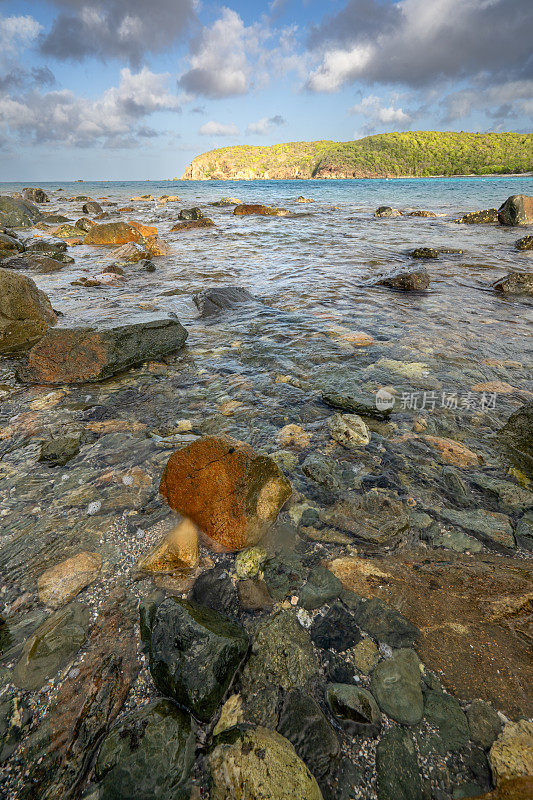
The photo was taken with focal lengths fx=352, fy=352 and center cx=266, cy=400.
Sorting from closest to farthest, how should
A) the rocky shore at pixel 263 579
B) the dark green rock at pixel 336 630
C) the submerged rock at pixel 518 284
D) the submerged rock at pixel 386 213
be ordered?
the rocky shore at pixel 263 579 < the dark green rock at pixel 336 630 < the submerged rock at pixel 518 284 < the submerged rock at pixel 386 213

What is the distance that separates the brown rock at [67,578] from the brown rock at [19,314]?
385cm

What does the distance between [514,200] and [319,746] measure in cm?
2271

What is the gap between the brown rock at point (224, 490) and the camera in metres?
2.17

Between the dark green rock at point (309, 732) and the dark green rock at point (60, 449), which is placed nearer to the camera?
the dark green rock at point (309, 732)

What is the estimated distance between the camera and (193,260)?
1051 cm

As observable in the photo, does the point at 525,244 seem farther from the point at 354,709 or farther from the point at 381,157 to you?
the point at 381,157

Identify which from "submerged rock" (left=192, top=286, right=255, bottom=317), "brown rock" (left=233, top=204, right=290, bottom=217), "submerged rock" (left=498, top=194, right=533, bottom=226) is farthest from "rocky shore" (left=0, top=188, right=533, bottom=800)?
"brown rock" (left=233, top=204, right=290, bottom=217)

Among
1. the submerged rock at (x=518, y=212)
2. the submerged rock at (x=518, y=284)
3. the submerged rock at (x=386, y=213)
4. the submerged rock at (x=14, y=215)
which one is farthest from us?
the submerged rock at (x=386, y=213)

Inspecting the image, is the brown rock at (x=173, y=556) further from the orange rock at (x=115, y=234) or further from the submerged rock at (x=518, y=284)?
the orange rock at (x=115, y=234)

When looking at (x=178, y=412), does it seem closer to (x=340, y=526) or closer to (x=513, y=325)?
(x=340, y=526)

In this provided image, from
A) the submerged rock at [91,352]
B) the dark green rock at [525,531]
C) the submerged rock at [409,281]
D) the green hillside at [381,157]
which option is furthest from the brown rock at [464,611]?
the green hillside at [381,157]

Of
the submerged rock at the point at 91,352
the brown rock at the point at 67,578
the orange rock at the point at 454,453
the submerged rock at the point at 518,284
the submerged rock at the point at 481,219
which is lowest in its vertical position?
Answer: the brown rock at the point at 67,578

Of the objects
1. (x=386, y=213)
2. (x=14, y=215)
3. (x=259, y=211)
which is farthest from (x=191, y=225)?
(x=386, y=213)

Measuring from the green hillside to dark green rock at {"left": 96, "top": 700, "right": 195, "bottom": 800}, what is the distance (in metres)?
127
